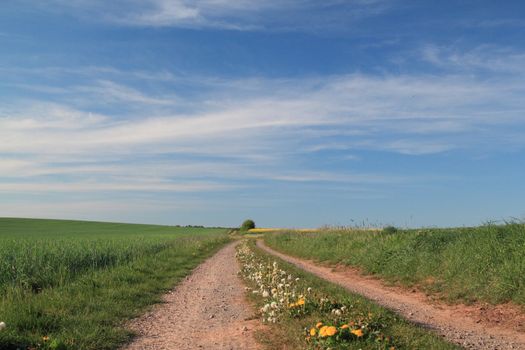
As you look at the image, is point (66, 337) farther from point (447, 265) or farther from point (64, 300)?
point (447, 265)

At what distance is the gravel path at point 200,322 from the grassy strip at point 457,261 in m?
6.11

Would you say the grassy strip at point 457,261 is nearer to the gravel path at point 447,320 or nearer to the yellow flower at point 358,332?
the gravel path at point 447,320

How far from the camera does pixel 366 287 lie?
50.0 feet

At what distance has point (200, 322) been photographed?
955 cm

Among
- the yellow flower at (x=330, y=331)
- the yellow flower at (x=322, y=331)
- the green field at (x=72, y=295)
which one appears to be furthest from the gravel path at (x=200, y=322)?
the yellow flower at (x=330, y=331)

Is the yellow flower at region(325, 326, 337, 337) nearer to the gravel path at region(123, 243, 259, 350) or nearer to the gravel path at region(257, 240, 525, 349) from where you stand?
the gravel path at region(123, 243, 259, 350)

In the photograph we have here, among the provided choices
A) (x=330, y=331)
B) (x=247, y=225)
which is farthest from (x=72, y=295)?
(x=247, y=225)

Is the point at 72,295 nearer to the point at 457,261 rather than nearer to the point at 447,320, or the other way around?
the point at 447,320

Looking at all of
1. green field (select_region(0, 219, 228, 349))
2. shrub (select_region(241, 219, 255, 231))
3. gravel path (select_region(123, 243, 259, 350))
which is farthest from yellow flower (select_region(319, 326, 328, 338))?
shrub (select_region(241, 219, 255, 231))

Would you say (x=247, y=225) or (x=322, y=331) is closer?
(x=322, y=331)

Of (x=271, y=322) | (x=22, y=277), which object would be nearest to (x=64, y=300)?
(x=22, y=277)

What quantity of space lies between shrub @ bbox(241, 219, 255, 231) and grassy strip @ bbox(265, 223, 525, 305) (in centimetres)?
7452

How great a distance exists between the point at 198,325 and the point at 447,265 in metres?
8.75

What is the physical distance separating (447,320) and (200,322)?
551cm
